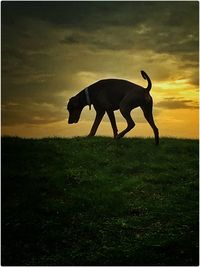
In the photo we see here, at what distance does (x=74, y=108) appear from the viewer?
3108cm

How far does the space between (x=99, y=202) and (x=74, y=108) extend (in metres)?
9.59

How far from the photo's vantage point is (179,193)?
2486 cm

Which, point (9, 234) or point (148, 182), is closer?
point (9, 234)

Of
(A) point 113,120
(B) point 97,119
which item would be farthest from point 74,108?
(A) point 113,120

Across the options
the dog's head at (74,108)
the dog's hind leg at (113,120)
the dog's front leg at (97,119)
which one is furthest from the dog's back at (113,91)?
the dog's head at (74,108)

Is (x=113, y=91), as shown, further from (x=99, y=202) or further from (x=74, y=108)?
(x=99, y=202)

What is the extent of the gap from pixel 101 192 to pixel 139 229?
12.7 feet

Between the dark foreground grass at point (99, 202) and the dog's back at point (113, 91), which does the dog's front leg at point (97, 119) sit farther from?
the dark foreground grass at point (99, 202)

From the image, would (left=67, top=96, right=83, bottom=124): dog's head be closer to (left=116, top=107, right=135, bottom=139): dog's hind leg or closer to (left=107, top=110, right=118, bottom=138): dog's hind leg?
(left=107, top=110, right=118, bottom=138): dog's hind leg

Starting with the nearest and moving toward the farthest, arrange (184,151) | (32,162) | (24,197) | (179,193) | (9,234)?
1. (9,234)
2. (24,197)
3. (179,193)
4. (32,162)
5. (184,151)

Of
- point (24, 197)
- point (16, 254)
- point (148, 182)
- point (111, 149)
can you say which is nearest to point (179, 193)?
point (148, 182)

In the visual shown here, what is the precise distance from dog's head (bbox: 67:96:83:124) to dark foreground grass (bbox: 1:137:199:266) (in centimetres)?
131

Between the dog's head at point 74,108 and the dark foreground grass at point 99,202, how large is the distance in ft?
4.31

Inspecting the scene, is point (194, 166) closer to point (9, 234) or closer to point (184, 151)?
point (184, 151)
